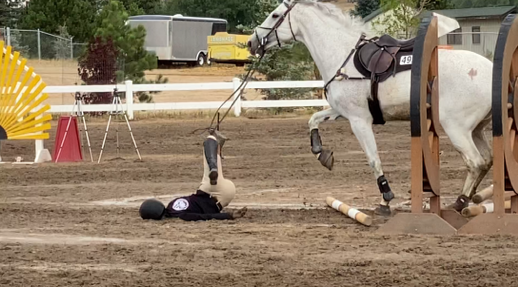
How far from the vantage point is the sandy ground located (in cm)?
748

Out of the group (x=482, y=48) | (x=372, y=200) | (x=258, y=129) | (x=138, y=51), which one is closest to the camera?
(x=372, y=200)

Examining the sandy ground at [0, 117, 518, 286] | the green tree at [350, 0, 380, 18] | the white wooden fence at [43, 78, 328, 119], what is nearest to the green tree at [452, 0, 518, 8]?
the green tree at [350, 0, 380, 18]

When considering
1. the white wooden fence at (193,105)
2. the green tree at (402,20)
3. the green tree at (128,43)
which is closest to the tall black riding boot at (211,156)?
the white wooden fence at (193,105)

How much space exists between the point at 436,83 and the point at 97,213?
4.19 meters

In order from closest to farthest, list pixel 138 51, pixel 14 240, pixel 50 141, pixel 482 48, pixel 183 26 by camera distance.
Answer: pixel 14 240 < pixel 50 141 < pixel 138 51 < pixel 482 48 < pixel 183 26

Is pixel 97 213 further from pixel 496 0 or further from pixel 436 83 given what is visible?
pixel 496 0

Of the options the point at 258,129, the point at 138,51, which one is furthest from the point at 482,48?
the point at 258,129

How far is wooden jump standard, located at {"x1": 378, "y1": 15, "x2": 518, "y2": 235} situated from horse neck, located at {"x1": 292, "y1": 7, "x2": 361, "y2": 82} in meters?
1.53

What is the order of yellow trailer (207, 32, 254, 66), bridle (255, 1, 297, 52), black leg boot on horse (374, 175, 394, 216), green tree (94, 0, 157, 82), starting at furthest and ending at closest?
yellow trailer (207, 32, 254, 66)
green tree (94, 0, 157, 82)
bridle (255, 1, 297, 52)
black leg boot on horse (374, 175, 394, 216)

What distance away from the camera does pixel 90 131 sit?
81.1 feet

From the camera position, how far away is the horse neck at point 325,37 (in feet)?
37.2

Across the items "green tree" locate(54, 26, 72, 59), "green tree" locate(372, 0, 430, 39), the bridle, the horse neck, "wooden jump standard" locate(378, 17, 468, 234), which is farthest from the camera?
"green tree" locate(372, 0, 430, 39)

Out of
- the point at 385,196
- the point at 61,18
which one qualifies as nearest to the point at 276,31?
the point at 385,196

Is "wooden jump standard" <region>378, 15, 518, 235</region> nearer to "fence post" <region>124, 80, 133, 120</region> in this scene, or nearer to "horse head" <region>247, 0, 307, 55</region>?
"horse head" <region>247, 0, 307, 55</region>
